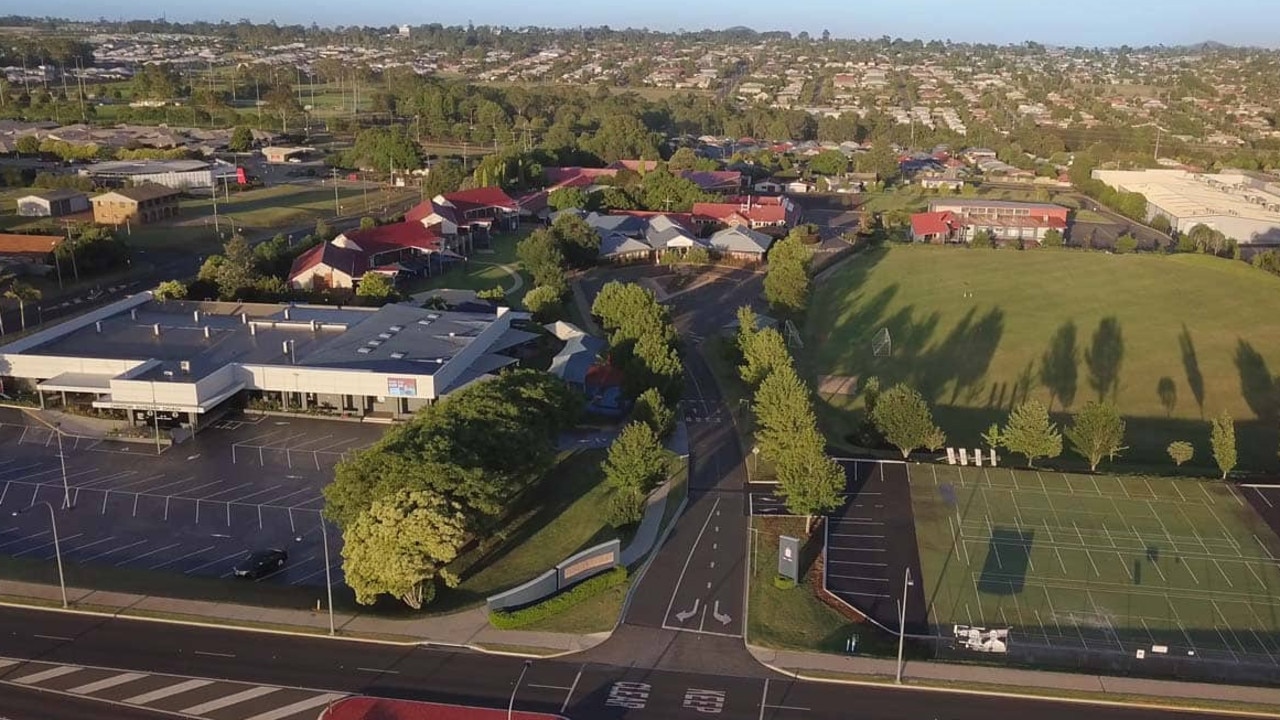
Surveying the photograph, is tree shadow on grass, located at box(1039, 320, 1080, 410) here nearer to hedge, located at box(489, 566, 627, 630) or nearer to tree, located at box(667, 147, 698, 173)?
hedge, located at box(489, 566, 627, 630)

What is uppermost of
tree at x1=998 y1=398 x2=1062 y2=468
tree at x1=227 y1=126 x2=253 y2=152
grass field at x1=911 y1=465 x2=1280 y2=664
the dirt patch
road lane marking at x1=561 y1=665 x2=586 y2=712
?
tree at x1=227 y1=126 x2=253 y2=152

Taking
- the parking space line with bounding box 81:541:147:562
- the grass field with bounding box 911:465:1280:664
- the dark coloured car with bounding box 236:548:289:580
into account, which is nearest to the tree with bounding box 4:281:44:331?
the parking space line with bounding box 81:541:147:562

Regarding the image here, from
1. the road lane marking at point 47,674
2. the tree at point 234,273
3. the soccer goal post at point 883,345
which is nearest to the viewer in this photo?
the road lane marking at point 47,674

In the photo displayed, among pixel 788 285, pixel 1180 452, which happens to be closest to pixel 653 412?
pixel 1180 452

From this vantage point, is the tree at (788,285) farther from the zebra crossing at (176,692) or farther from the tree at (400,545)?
the zebra crossing at (176,692)

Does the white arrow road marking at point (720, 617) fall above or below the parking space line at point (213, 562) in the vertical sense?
below

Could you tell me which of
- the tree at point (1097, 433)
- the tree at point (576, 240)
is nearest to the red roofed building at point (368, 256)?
the tree at point (576, 240)
